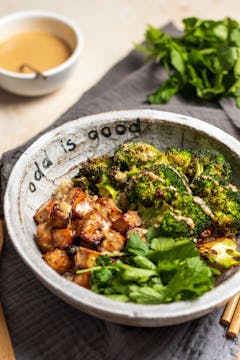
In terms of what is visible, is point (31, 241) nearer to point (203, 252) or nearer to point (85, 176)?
point (85, 176)

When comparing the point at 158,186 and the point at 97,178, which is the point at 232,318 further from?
the point at 97,178

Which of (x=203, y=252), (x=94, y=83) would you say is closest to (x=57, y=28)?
(x=94, y=83)

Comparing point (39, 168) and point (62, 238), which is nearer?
point (62, 238)

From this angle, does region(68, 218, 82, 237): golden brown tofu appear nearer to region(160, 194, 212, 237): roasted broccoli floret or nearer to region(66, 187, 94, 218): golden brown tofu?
region(66, 187, 94, 218): golden brown tofu

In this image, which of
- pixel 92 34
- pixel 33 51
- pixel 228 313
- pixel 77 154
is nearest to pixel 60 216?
pixel 77 154

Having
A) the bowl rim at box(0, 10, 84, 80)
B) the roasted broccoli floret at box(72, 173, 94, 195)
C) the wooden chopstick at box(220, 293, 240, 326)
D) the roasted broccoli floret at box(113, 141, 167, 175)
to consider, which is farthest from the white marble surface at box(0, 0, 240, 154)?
the wooden chopstick at box(220, 293, 240, 326)
